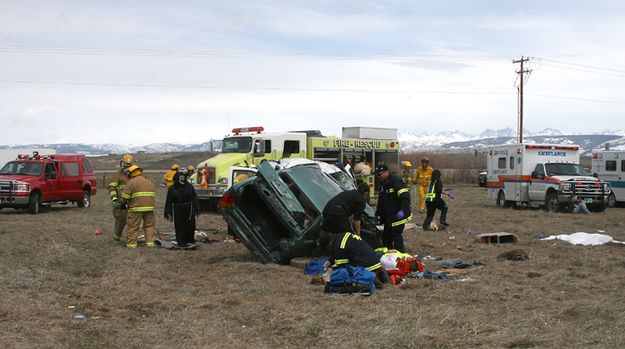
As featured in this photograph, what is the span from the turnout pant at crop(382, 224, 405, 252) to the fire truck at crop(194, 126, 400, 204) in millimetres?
7665

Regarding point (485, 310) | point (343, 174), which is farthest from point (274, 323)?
point (343, 174)

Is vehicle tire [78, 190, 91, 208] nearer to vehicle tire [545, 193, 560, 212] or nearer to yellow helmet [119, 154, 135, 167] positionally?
yellow helmet [119, 154, 135, 167]

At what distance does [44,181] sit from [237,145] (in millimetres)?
6223

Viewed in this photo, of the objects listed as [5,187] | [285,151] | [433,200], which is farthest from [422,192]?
[5,187]

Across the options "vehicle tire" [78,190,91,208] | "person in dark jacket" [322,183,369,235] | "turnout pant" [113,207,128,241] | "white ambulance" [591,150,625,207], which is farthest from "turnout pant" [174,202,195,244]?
"white ambulance" [591,150,625,207]

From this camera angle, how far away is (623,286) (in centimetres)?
948

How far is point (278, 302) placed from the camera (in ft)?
27.9

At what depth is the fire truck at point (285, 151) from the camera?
21688 mm

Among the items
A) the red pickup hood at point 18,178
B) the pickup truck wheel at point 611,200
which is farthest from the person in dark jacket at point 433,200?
the red pickup hood at point 18,178

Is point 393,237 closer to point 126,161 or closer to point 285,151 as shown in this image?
point 126,161

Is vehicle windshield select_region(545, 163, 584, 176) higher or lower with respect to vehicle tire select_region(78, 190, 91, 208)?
higher

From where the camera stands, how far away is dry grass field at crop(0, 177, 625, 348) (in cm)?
668

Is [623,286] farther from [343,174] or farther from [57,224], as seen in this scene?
[57,224]

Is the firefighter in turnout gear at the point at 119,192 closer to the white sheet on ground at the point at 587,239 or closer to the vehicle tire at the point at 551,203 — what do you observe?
the white sheet on ground at the point at 587,239
